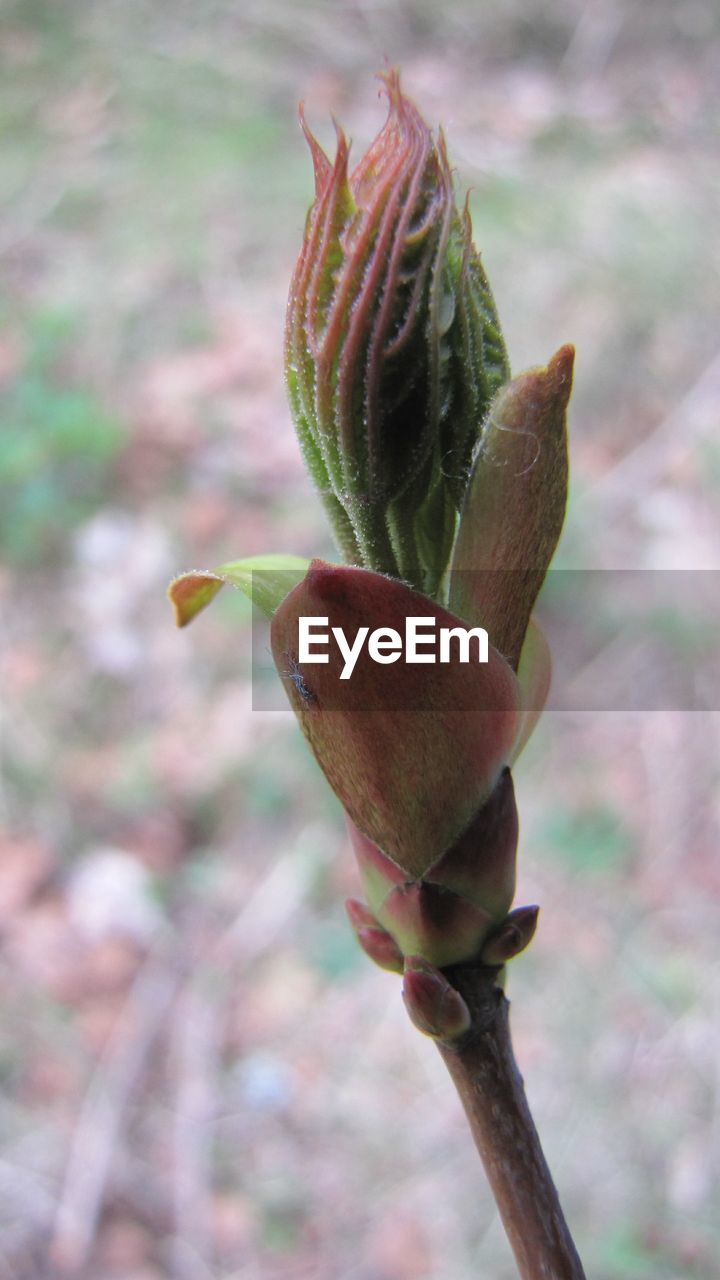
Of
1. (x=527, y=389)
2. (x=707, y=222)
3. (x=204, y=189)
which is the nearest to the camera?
(x=527, y=389)

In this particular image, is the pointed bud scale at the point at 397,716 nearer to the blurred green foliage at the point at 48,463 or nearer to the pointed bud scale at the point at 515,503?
the pointed bud scale at the point at 515,503

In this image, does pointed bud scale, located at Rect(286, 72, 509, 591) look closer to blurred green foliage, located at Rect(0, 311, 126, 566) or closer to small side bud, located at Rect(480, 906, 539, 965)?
small side bud, located at Rect(480, 906, 539, 965)

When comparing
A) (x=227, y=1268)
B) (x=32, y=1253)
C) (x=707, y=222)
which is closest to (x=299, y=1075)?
(x=227, y=1268)

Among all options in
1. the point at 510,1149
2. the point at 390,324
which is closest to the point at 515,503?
the point at 390,324

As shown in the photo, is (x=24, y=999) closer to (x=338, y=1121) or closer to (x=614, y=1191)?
(x=338, y=1121)

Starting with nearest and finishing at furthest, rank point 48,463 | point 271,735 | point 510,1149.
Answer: point 510,1149
point 271,735
point 48,463

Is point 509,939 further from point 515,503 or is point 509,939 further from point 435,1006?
point 515,503
